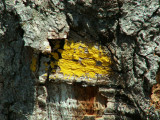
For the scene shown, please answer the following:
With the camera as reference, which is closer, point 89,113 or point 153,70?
point 153,70

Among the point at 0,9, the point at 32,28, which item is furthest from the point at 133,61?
the point at 0,9

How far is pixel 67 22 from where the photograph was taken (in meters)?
1.70

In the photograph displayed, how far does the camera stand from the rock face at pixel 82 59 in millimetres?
1656

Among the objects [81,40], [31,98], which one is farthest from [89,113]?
[81,40]

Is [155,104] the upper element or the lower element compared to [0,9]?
lower

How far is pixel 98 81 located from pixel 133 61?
1.00 ft

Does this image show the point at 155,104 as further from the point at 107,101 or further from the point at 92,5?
the point at 92,5

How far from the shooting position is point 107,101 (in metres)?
1.81

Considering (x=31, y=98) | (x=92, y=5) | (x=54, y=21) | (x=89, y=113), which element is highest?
(x=92, y=5)

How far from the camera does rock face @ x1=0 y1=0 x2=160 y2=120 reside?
1.66 metres

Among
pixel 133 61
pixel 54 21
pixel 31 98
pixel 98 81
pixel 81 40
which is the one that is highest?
pixel 54 21

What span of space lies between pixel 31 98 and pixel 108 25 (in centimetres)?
80

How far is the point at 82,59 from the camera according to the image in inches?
69.6

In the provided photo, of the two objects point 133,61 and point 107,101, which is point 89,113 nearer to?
point 107,101
